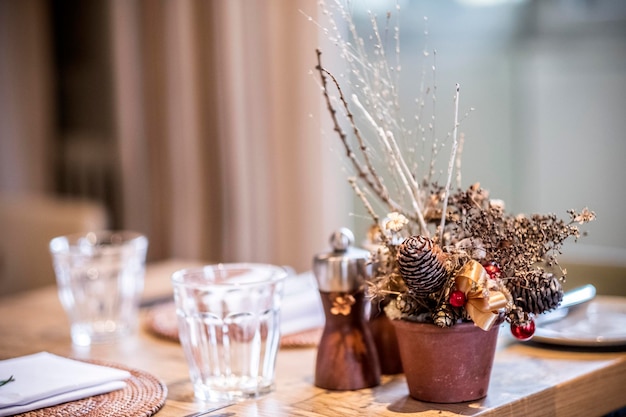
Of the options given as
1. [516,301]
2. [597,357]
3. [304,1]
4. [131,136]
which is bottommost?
[597,357]

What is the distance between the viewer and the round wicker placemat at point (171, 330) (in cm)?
133

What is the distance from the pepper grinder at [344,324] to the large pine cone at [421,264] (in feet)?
0.42

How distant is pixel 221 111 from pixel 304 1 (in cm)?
56

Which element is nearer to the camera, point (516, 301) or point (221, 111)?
point (516, 301)

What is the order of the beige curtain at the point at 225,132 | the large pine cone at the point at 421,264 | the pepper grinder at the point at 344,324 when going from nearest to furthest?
the large pine cone at the point at 421,264 < the pepper grinder at the point at 344,324 < the beige curtain at the point at 225,132

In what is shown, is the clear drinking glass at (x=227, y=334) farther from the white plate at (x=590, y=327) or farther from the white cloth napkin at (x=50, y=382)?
the white plate at (x=590, y=327)

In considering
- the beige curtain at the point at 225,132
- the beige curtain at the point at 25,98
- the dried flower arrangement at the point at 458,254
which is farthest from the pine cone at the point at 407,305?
the beige curtain at the point at 25,98

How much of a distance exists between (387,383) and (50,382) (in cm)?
42

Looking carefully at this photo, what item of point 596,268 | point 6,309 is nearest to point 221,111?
point 6,309

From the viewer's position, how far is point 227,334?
109 centimetres

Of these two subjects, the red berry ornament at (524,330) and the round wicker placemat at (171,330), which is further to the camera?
the round wicker placemat at (171,330)

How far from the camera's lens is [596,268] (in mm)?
1656

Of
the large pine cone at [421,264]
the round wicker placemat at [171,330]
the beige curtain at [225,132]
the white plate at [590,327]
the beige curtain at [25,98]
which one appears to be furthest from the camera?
the beige curtain at [25,98]

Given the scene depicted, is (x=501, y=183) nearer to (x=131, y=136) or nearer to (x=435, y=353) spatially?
(x=131, y=136)
